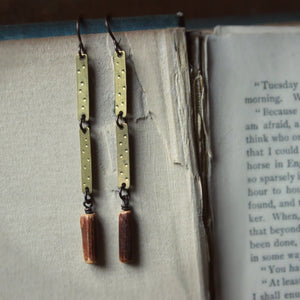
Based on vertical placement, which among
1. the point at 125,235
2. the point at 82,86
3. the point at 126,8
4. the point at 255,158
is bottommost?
the point at 125,235

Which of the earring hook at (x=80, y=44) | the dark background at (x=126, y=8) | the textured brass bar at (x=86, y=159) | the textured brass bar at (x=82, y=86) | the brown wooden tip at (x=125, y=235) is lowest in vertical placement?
the brown wooden tip at (x=125, y=235)

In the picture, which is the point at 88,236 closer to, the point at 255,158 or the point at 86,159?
the point at 86,159

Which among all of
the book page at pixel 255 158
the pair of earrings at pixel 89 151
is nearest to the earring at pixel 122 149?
the pair of earrings at pixel 89 151

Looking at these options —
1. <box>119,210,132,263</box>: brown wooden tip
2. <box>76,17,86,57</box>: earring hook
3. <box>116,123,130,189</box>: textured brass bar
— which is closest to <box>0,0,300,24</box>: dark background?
<box>76,17,86,57</box>: earring hook

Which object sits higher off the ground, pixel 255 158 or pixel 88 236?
pixel 255 158

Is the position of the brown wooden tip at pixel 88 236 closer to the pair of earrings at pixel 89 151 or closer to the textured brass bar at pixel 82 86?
the pair of earrings at pixel 89 151

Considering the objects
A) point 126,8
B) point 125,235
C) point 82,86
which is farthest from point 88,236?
point 126,8

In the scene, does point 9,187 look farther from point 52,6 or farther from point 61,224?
point 52,6
